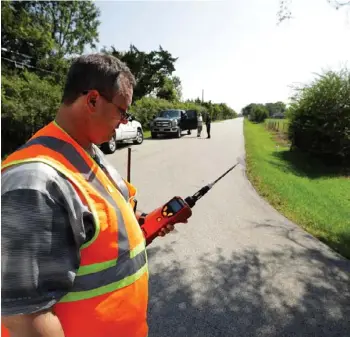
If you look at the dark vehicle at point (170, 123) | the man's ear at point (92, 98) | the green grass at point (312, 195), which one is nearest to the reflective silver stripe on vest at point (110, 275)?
the man's ear at point (92, 98)

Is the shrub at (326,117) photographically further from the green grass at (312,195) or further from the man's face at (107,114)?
the man's face at (107,114)

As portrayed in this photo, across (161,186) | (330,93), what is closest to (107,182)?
(161,186)

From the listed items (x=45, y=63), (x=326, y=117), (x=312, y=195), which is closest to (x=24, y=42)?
(x=45, y=63)

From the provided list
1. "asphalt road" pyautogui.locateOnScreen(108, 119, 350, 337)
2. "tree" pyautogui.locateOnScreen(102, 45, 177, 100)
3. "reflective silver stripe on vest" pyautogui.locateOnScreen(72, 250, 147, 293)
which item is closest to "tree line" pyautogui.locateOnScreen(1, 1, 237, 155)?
"tree" pyautogui.locateOnScreen(102, 45, 177, 100)

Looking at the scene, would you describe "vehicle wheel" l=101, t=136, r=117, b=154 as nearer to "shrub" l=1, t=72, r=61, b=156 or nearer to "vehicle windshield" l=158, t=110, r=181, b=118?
"shrub" l=1, t=72, r=61, b=156

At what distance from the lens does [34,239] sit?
104 centimetres

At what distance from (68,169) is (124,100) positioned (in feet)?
1.40

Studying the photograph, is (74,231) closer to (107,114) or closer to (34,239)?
(34,239)

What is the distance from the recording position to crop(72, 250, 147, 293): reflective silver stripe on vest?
1215 mm

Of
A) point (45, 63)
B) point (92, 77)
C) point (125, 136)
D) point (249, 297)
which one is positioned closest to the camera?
point (92, 77)

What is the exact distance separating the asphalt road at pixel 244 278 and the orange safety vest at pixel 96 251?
6.95ft

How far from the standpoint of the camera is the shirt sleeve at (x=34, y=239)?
3.37 feet

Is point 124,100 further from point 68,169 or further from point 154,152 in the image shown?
point 154,152

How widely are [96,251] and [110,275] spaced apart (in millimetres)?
133
